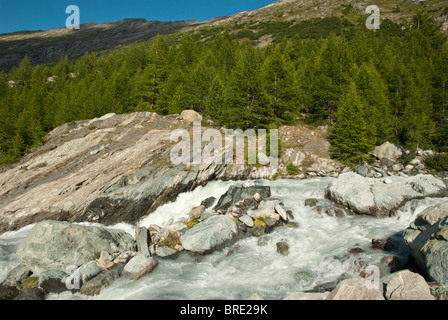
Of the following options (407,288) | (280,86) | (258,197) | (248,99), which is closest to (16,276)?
(258,197)

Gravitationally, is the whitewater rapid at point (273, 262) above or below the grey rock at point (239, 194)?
below

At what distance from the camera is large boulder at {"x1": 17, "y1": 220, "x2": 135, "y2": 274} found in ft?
45.9

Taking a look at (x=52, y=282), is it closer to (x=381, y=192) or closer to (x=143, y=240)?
(x=143, y=240)

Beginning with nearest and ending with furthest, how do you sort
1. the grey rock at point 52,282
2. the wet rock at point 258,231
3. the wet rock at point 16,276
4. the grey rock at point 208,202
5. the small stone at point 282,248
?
the grey rock at point 52,282 < the wet rock at point 16,276 < the small stone at point 282,248 < the wet rock at point 258,231 < the grey rock at point 208,202

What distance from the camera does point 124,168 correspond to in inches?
979

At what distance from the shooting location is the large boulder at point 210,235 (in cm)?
1538

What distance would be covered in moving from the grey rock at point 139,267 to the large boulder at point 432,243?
1310 centimetres

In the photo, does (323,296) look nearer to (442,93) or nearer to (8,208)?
(8,208)

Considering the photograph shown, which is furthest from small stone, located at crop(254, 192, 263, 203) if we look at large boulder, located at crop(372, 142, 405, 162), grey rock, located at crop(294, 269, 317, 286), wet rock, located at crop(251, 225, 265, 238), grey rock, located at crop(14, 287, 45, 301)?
large boulder, located at crop(372, 142, 405, 162)

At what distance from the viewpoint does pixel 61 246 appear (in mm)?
14453

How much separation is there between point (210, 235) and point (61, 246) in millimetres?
8901

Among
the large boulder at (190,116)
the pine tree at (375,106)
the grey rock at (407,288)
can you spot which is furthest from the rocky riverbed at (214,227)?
the large boulder at (190,116)

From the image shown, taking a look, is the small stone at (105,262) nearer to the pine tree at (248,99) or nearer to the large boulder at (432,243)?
the large boulder at (432,243)
